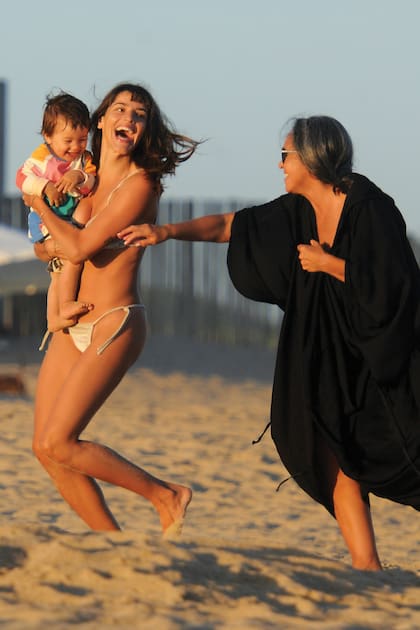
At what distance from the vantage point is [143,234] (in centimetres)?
452

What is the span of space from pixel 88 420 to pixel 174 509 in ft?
1.55

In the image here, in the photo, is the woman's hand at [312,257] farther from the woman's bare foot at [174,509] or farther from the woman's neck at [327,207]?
the woman's bare foot at [174,509]

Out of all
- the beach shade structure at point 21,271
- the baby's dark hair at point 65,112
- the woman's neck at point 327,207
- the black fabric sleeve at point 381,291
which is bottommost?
the beach shade structure at point 21,271

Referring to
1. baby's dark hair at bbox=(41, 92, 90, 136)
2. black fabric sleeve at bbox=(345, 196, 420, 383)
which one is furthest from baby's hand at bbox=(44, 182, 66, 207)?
black fabric sleeve at bbox=(345, 196, 420, 383)

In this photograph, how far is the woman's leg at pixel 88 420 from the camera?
4492 mm

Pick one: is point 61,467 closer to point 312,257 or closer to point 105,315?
point 105,315

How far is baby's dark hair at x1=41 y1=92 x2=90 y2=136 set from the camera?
467 cm

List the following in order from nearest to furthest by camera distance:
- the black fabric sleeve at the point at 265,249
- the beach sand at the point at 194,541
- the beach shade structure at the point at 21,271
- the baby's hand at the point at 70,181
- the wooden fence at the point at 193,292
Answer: the beach sand at the point at 194,541 → the baby's hand at the point at 70,181 → the black fabric sleeve at the point at 265,249 → the beach shade structure at the point at 21,271 → the wooden fence at the point at 193,292

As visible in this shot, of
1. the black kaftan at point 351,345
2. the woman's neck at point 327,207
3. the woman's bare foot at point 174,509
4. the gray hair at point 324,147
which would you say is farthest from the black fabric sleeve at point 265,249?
the woman's bare foot at point 174,509

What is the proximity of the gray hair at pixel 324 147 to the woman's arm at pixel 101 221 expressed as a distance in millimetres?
567

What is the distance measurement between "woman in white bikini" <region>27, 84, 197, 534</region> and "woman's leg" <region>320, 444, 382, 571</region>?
55 centimetres

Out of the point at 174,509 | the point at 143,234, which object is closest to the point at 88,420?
the point at 174,509

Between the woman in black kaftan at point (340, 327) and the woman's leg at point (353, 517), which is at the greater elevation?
the woman in black kaftan at point (340, 327)

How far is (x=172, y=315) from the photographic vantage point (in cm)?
2039
